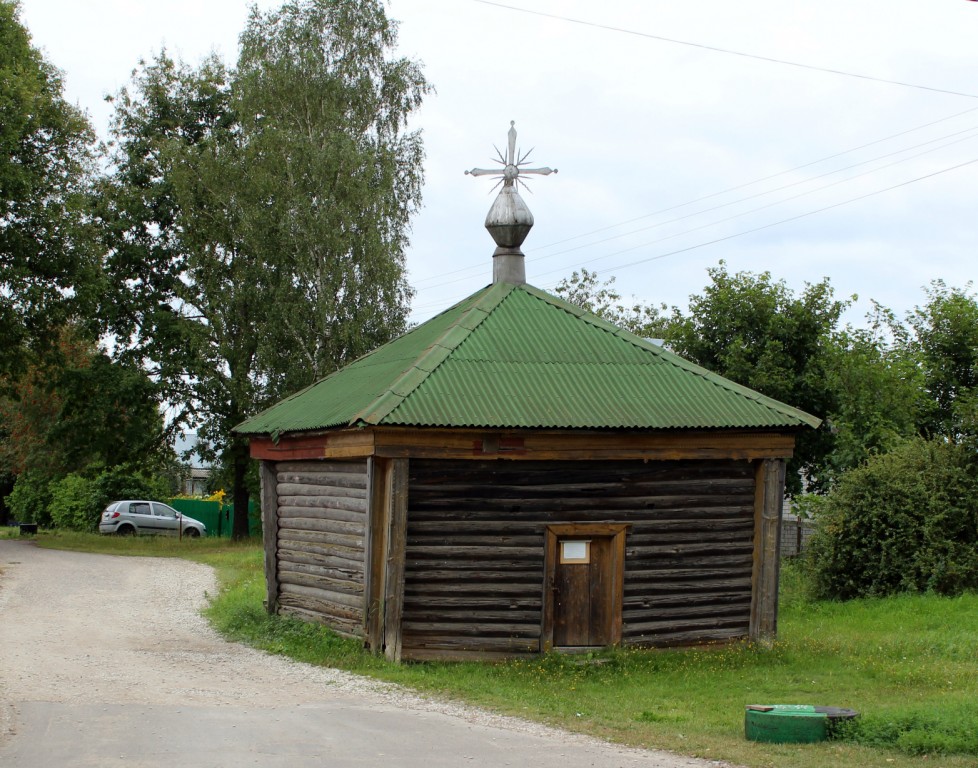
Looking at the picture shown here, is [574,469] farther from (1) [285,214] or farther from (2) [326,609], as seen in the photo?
(1) [285,214]

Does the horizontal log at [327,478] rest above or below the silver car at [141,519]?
above

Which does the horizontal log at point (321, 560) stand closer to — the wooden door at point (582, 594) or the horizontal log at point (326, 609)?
the horizontal log at point (326, 609)

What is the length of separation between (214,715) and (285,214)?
2190 centimetres

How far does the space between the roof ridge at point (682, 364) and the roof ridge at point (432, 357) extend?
71 cm

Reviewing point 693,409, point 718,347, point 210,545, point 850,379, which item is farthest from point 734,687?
point 210,545

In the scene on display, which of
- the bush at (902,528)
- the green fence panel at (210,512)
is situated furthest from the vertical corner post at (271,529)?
the green fence panel at (210,512)

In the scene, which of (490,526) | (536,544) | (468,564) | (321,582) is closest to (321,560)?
(321,582)

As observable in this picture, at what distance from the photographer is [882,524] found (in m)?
19.7

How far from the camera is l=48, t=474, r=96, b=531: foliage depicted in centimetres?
4381

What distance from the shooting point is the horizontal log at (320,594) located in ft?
46.9

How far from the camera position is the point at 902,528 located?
19.5m

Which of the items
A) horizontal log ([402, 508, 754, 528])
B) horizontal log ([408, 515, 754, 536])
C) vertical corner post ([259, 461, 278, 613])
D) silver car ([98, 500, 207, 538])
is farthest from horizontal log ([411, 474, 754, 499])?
silver car ([98, 500, 207, 538])

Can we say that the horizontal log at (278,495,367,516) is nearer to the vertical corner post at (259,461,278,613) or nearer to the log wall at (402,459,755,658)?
the vertical corner post at (259,461,278,613)

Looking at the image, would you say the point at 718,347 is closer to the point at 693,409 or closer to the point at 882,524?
the point at 882,524
